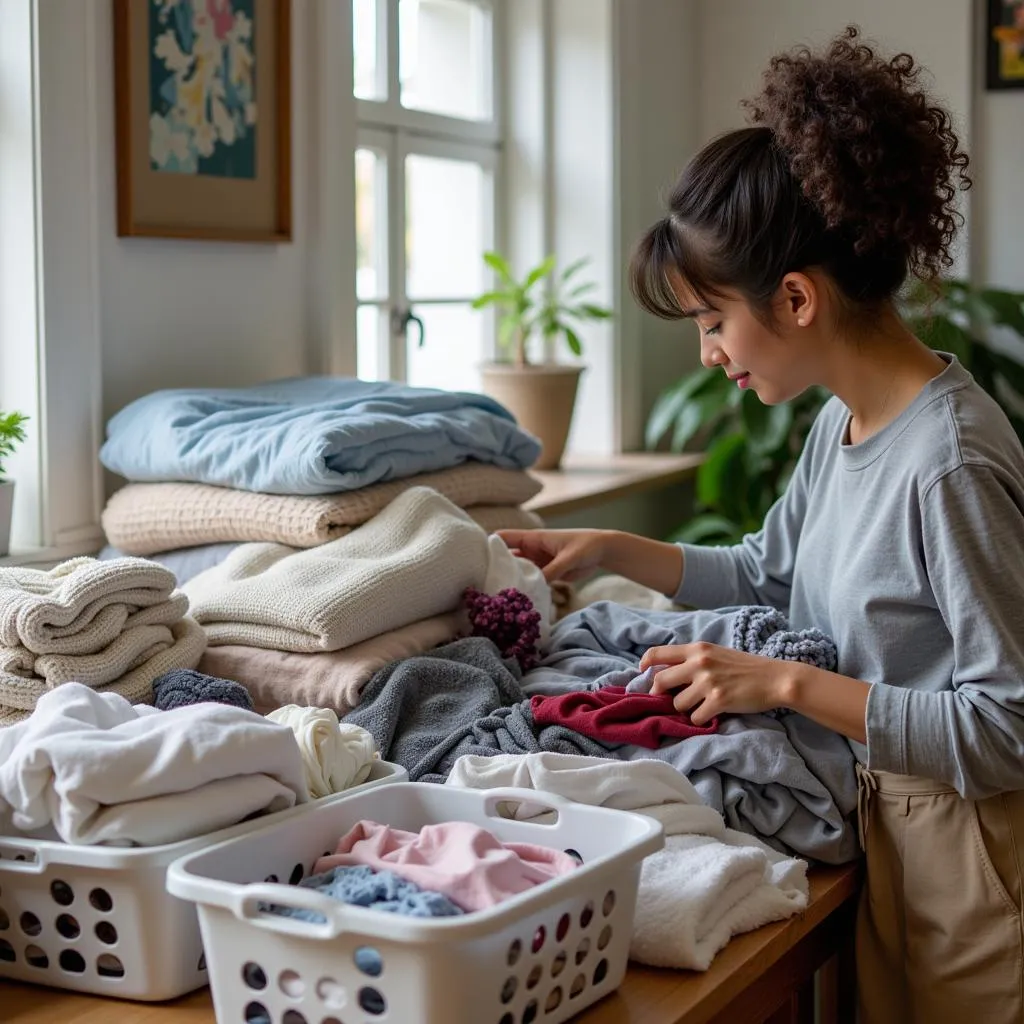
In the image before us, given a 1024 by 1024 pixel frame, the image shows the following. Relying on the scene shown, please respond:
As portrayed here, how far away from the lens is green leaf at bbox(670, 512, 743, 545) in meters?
3.29

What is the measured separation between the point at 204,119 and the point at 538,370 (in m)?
1.03

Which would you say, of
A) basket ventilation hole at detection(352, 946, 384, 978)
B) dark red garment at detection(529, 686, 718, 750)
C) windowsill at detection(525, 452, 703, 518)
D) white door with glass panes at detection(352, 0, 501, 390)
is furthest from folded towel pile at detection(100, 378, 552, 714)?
Result: white door with glass panes at detection(352, 0, 501, 390)

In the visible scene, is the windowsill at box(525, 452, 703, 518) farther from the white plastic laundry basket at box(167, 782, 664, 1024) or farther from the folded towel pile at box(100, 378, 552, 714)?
the white plastic laundry basket at box(167, 782, 664, 1024)

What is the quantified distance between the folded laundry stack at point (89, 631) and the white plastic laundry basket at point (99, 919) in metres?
0.27

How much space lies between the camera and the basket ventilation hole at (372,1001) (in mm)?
942

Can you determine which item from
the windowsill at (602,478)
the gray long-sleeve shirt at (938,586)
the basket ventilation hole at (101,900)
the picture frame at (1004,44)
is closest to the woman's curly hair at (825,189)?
the gray long-sleeve shirt at (938,586)

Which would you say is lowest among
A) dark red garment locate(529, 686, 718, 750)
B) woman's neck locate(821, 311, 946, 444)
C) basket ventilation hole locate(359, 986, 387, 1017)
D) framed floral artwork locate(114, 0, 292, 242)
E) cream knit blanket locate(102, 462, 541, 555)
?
basket ventilation hole locate(359, 986, 387, 1017)

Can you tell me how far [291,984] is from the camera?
97 centimetres

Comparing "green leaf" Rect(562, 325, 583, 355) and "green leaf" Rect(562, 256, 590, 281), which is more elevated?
"green leaf" Rect(562, 256, 590, 281)

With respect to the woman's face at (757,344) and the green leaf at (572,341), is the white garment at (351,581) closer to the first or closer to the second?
the woman's face at (757,344)

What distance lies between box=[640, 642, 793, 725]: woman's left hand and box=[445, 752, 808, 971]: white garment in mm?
106

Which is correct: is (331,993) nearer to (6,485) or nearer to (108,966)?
(108,966)

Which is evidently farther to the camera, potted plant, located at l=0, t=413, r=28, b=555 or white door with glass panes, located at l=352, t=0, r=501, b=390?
white door with glass panes, located at l=352, t=0, r=501, b=390

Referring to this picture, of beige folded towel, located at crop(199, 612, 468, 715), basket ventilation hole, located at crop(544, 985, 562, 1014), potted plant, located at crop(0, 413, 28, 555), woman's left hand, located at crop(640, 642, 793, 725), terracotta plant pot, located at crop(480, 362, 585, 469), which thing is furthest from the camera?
terracotta plant pot, located at crop(480, 362, 585, 469)
